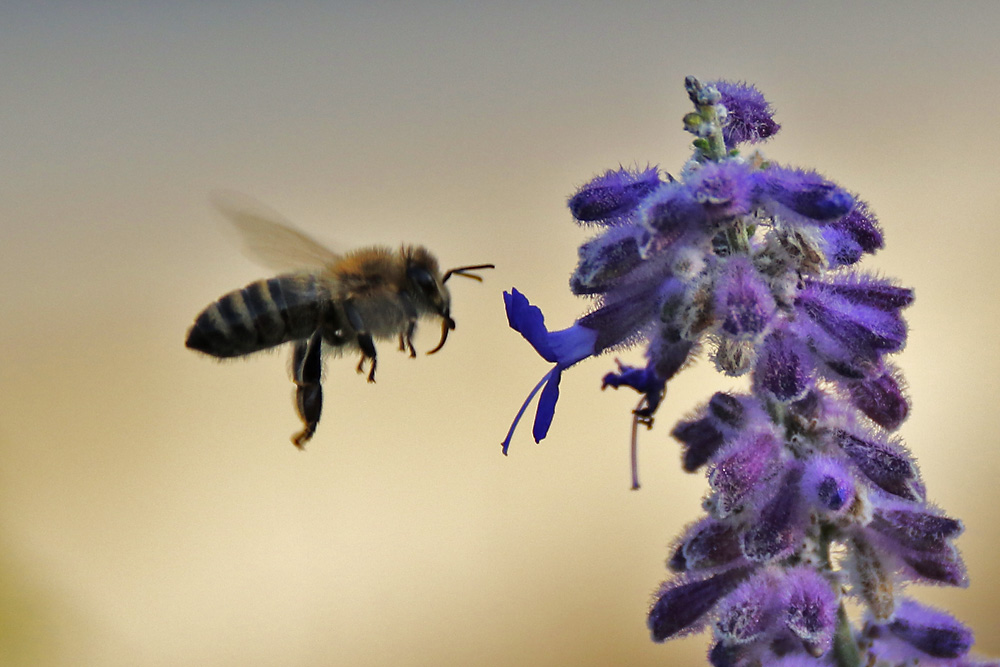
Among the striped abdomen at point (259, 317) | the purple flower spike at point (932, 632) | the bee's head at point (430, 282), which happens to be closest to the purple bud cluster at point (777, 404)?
the purple flower spike at point (932, 632)

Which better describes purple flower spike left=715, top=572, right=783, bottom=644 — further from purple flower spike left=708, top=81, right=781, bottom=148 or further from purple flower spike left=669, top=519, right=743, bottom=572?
purple flower spike left=708, top=81, right=781, bottom=148

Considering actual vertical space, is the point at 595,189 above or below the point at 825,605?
above

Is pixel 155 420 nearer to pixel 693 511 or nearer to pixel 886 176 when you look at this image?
pixel 693 511

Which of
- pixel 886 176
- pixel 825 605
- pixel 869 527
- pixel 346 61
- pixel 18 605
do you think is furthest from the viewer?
pixel 346 61

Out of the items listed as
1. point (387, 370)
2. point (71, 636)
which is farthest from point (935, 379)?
point (71, 636)

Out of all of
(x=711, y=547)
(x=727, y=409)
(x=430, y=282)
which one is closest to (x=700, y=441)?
(x=727, y=409)

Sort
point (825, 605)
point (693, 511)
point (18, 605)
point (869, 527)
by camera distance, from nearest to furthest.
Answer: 1. point (825, 605)
2. point (869, 527)
3. point (18, 605)
4. point (693, 511)

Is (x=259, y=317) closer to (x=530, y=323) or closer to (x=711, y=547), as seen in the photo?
(x=530, y=323)

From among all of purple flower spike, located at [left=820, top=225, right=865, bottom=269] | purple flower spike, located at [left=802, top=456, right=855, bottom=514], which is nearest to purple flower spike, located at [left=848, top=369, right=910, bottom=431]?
purple flower spike, located at [left=802, top=456, right=855, bottom=514]

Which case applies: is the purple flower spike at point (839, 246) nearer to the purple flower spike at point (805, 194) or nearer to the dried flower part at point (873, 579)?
the purple flower spike at point (805, 194)
